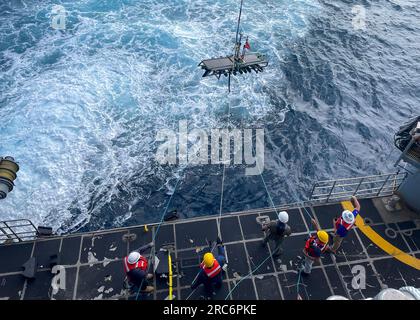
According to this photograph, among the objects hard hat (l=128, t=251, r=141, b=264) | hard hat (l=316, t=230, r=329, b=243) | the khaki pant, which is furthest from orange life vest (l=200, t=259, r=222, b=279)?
the khaki pant

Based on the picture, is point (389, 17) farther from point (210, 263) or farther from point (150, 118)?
point (210, 263)

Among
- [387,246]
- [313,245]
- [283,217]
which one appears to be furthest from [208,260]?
[387,246]

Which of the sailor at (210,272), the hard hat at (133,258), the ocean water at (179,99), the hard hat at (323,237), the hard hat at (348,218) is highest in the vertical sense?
the hard hat at (348,218)

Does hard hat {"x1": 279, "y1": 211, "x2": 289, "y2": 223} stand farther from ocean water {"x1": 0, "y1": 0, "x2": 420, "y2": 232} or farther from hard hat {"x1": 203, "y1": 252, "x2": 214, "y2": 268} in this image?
ocean water {"x1": 0, "y1": 0, "x2": 420, "y2": 232}

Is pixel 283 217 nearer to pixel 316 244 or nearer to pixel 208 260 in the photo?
pixel 316 244

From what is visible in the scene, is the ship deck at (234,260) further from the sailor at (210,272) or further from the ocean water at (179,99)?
the ocean water at (179,99)

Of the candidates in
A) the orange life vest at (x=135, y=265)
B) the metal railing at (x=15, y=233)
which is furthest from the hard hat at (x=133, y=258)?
the metal railing at (x=15, y=233)
